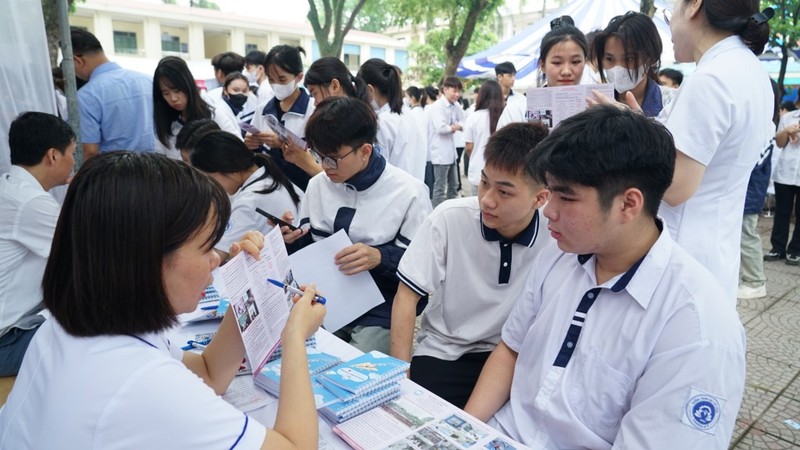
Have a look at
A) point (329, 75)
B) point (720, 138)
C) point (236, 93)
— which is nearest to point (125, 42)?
point (236, 93)

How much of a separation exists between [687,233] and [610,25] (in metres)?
1.16

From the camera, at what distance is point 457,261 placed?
2.00 metres

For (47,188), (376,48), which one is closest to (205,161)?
(47,188)

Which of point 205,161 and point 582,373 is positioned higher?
point 205,161

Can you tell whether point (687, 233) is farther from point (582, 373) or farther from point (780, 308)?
point (780, 308)

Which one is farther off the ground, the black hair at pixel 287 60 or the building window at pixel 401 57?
the building window at pixel 401 57

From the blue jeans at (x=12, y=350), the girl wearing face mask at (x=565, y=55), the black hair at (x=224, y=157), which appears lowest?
the blue jeans at (x=12, y=350)

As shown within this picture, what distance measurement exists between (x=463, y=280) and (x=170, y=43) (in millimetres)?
27680

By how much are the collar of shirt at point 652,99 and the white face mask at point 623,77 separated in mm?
111

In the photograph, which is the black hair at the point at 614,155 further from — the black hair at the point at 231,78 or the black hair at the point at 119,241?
the black hair at the point at 231,78

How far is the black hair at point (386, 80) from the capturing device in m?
4.07

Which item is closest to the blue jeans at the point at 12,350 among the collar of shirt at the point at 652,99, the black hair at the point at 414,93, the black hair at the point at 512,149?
the black hair at the point at 512,149

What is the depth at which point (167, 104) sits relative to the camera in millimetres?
3633

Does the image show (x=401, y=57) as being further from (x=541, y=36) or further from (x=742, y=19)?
(x=742, y=19)
